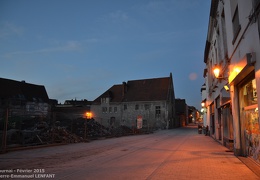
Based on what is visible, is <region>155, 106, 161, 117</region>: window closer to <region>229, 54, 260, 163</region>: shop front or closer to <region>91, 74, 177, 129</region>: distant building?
<region>91, 74, 177, 129</region>: distant building

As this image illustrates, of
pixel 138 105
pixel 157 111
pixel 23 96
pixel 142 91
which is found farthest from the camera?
pixel 142 91

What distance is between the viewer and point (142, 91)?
53.6 m

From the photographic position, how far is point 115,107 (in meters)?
53.7

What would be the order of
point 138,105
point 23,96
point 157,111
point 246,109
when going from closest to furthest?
point 246,109
point 157,111
point 138,105
point 23,96

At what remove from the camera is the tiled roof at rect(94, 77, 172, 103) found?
50.7 metres

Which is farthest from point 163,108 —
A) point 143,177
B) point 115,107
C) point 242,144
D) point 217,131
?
point 143,177

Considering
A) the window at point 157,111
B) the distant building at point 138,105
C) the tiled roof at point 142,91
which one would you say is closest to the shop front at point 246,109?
the distant building at point 138,105

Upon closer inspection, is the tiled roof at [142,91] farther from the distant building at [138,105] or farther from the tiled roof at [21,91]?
the tiled roof at [21,91]

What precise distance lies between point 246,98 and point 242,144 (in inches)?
91.4

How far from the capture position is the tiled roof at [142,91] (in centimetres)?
5073

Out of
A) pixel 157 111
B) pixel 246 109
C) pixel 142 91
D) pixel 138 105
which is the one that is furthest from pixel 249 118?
pixel 142 91

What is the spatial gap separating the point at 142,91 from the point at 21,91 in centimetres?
2920

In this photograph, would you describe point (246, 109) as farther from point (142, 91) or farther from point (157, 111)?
point (142, 91)

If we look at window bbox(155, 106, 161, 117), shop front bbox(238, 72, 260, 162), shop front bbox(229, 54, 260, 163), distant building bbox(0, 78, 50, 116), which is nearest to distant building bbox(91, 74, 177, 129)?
window bbox(155, 106, 161, 117)
